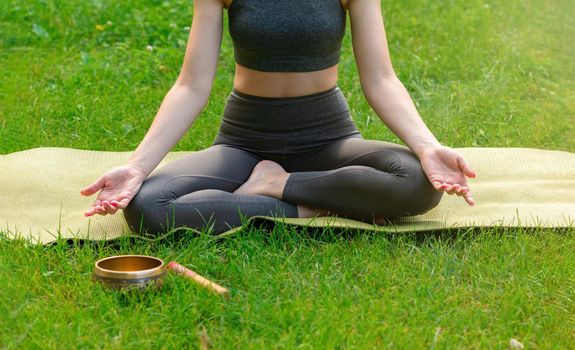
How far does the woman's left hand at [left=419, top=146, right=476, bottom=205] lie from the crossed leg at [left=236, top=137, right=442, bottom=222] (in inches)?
2.2

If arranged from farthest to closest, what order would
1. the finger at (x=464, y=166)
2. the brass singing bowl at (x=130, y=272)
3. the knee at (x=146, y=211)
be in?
the knee at (x=146, y=211) < the finger at (x=464, y=166) < the brass singing bowl at (x=130, y=272)

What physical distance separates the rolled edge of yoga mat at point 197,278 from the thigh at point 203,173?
43cm

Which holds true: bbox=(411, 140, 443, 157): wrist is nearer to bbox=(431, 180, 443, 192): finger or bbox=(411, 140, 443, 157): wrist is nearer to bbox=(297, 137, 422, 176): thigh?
bbox=(297, 137, 422, 176): thigh

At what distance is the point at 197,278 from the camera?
2848mm

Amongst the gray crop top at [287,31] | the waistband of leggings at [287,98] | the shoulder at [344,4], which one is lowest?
the waistband of leggings at [287,98]

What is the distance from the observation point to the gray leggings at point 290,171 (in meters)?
3.33

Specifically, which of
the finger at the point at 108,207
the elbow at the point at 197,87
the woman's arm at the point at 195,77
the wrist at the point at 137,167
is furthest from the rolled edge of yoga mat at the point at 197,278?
the elbow at the point at 197,87

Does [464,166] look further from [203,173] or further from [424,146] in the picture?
[203,173]

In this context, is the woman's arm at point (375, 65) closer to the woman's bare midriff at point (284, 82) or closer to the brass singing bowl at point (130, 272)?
the woman's bare midriff at point (284, 82)

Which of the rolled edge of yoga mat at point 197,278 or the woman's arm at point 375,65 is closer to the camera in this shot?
the rolled edge of yoga mat at point 197,278

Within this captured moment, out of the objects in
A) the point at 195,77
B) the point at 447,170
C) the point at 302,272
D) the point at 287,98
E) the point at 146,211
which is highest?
the point at 195,77

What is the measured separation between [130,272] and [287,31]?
1.17 meters

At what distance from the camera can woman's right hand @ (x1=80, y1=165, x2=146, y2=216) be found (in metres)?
3.17

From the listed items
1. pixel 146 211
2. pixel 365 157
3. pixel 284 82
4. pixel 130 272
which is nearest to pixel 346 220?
pixel 365 157
